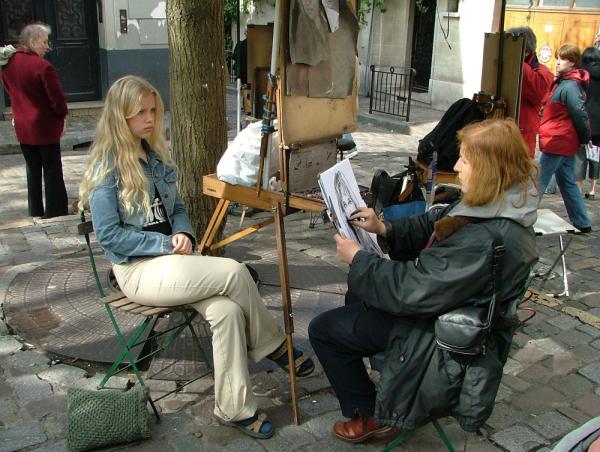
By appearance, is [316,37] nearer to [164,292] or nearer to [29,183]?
[164,292]

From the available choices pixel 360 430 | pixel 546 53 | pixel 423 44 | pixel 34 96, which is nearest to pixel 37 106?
pixel 34 96

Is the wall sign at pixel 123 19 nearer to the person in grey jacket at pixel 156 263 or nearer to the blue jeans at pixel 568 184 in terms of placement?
the blue jeans at pixel 568 184

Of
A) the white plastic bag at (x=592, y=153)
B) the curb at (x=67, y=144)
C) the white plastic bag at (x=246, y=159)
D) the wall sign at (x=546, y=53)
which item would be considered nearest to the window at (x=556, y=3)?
the wall sign at (x=546, y=53)

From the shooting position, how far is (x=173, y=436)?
3.07 meters

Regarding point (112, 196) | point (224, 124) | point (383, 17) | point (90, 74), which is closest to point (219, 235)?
point (224, 124)

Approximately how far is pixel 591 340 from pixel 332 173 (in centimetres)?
222

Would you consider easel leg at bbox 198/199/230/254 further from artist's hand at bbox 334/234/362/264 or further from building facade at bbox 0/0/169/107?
building facade at bbox 0/0/169/107

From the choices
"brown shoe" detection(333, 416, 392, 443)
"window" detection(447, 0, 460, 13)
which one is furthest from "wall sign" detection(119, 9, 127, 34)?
"brown shoe" detection(333, 416, 392, 443)

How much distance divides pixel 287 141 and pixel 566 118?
334 centimetres

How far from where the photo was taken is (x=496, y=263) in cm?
240

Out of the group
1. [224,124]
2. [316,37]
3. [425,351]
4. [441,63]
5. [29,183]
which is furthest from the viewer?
[441,63]

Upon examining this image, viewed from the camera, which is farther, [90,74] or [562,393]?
[90,74]

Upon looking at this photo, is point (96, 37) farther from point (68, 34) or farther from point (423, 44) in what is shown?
Result: point (423, 44)

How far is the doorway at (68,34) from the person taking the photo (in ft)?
36.4
